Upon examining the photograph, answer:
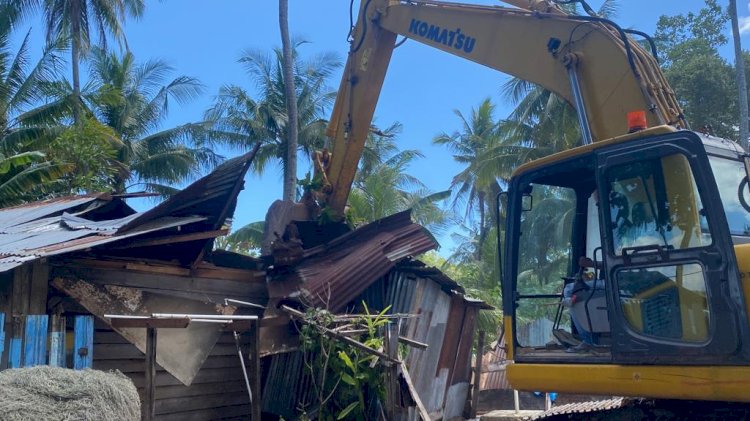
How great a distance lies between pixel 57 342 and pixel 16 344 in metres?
0.40

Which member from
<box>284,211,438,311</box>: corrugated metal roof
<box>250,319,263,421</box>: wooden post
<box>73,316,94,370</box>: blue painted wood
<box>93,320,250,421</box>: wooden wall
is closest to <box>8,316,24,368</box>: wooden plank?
<box>73,316,94,370</box>: blue painted wood

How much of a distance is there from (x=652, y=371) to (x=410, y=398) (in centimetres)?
396

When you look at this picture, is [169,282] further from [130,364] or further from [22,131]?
[22,131]

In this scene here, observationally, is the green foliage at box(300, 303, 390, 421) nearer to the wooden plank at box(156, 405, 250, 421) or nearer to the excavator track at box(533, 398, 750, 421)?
the wooden plank at box(156, 405, 250, 421)

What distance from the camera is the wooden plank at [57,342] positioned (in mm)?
7492

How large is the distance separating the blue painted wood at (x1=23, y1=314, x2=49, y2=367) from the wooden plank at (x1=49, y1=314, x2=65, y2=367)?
0.07 meters

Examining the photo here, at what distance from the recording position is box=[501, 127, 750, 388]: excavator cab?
157 inches

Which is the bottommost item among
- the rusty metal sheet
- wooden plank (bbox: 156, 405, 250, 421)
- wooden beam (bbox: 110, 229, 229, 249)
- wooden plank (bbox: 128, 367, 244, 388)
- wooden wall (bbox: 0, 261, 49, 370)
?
wooden plank (bbox: 156, 405, 250, 421)

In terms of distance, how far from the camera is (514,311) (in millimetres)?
5324

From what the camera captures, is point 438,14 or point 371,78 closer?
point 438,14

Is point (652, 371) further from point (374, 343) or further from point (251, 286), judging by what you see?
point (251, 286)

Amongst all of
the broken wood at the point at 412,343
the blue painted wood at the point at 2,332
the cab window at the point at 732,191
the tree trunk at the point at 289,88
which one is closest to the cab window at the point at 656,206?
the cab window at the point at 732,191

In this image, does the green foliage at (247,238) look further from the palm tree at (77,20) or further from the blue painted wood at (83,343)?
the blue painted wood at (83,343)

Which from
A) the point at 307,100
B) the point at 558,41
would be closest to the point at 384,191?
the point at 307,100
